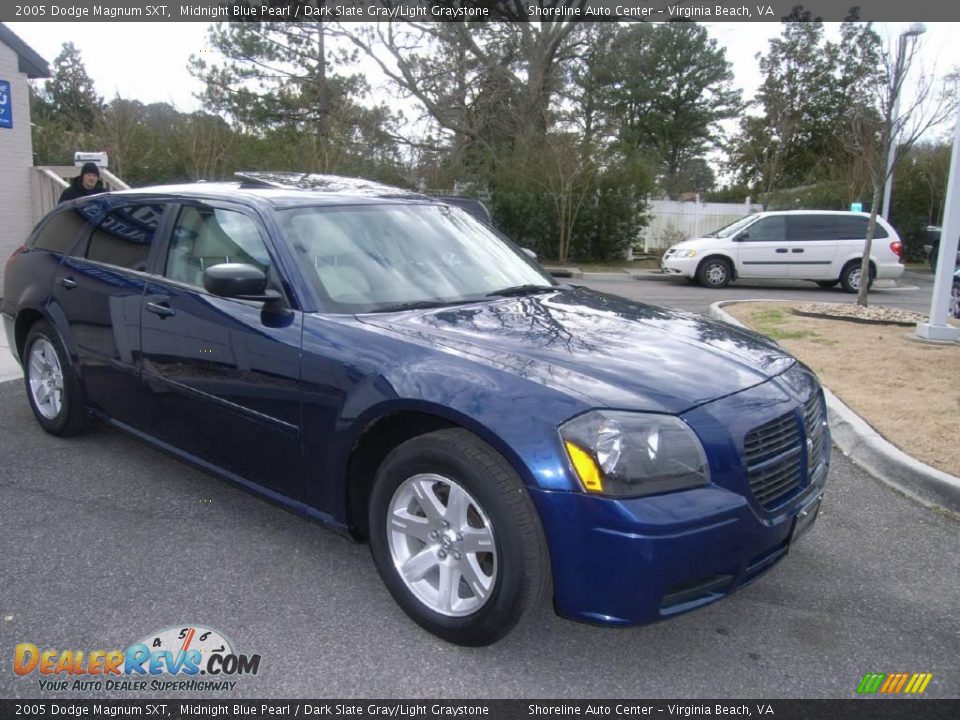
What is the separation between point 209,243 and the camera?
381 cm

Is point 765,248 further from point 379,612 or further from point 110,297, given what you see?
point 379,612

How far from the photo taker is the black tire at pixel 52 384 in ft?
15.2

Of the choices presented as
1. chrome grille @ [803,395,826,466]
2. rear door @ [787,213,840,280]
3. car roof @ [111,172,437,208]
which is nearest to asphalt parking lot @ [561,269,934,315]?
rear door @ [787,213,840,280]

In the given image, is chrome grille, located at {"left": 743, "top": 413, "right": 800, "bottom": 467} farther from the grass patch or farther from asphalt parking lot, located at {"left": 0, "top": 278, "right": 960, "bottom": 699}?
the grass patch

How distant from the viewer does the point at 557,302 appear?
371 centimetres

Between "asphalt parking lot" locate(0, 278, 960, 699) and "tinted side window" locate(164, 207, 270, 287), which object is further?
"tinted side window" locate(164, 207, 270, 287)

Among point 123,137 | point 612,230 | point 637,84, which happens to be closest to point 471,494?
point 123,137

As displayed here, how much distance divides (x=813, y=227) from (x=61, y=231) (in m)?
15.0

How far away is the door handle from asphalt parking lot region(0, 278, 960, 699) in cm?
99

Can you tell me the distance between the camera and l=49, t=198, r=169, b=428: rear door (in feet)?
13.4

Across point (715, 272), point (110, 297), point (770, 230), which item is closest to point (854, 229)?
point (770, 230)

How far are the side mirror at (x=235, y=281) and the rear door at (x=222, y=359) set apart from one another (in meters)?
0.14

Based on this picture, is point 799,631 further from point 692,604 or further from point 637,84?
point 637,84

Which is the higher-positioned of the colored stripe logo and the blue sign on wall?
the blue sign on wall
